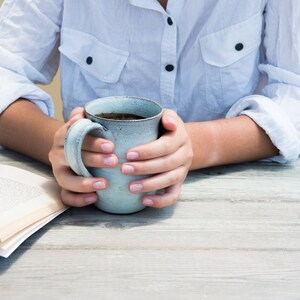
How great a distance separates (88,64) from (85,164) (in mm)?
475

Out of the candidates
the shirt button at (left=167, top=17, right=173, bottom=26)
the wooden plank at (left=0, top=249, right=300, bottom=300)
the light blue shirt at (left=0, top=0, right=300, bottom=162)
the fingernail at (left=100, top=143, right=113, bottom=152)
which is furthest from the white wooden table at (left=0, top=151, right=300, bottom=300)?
the shirt button at (left=167, top=17, right=173, bottom=26)

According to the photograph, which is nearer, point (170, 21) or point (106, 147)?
point (106, 147)

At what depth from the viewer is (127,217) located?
687 millimetres

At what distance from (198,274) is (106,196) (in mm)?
179

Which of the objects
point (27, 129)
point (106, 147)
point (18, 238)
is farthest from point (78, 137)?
point (27, 129)

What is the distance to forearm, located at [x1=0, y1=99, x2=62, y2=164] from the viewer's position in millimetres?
861

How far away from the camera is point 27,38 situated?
1041 mm

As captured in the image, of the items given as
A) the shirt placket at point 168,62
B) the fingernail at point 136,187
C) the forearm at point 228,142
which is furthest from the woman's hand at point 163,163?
the shirt placket at point 168,62

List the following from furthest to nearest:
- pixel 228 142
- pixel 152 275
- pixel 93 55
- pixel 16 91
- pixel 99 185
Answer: pixel 93 55, pixel 16 91, pixel 228 142, pixel 99 185, pixel 152 275

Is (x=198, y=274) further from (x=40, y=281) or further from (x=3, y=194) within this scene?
(x=3, y=194)

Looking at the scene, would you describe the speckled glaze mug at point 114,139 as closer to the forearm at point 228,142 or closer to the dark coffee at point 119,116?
the dark coffee at point 119,116

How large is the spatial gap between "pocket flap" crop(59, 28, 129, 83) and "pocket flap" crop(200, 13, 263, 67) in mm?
174

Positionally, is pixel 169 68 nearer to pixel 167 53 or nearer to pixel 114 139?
pixel 167 53

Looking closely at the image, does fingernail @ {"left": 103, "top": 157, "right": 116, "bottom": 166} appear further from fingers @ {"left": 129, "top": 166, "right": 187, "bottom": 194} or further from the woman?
the woman
